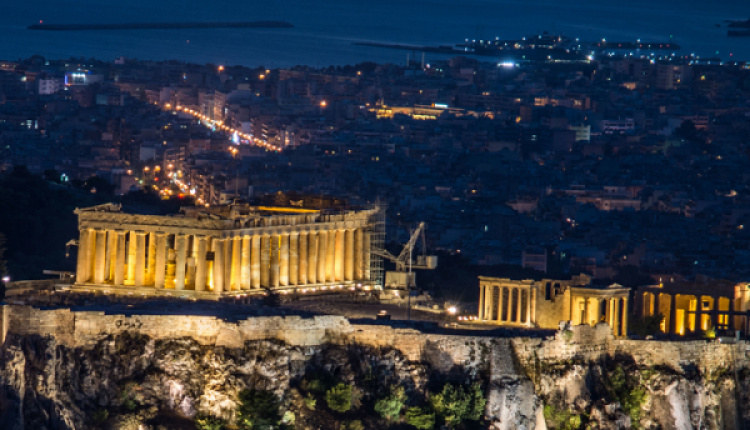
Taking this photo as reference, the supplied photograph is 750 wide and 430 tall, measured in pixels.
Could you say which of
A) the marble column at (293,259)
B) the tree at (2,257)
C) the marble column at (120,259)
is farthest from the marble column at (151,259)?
the tree at (2,257)

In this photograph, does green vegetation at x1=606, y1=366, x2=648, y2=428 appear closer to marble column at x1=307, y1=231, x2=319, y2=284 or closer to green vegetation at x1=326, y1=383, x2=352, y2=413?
green vegetation at x1=326, y1=383, x2=352, y2=413

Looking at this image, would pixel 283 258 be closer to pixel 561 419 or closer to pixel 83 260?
pixel 83 260

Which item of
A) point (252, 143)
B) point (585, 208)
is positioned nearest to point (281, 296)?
point (585, 208)

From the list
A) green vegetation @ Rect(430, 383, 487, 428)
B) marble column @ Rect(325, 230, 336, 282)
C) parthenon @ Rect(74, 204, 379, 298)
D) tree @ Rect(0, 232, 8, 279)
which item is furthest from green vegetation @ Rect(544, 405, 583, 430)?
tree @ Rect(0, 232, 8, 279)

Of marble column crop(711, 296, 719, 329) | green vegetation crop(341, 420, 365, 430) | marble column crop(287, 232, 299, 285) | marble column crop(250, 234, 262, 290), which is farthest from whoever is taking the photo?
marble column crop(711, 296, 719, 329)

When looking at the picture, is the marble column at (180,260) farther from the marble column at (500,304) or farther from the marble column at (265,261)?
the marble column at (500,304)
